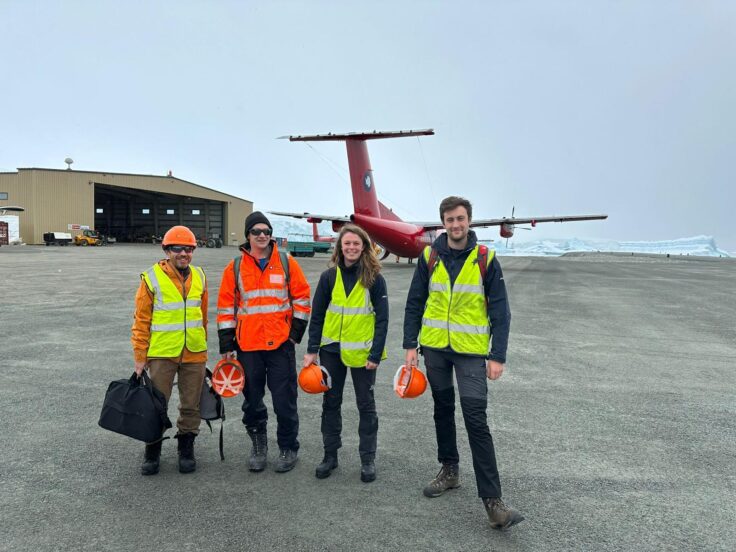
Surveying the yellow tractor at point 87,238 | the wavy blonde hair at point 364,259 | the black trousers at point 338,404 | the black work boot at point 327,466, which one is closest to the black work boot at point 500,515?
the black trousers at point 338,404

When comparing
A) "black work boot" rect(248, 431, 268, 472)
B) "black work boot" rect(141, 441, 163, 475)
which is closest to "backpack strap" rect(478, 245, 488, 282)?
"black work boot" rect(248, 431, 268, 472)

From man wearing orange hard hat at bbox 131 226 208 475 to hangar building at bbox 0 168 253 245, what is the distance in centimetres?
4875

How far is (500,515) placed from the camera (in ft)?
9.66

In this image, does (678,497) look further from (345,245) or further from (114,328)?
(114,328)

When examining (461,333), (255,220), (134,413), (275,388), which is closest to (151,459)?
(134,413)

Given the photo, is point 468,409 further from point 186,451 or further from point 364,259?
point 186,451

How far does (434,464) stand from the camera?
149 inches

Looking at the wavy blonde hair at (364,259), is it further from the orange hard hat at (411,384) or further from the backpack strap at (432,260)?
the orange hard hat at (411,384)

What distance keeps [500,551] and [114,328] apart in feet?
26.9

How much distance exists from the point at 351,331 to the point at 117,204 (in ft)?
221

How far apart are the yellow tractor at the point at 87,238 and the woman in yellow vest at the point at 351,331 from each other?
48268 mm

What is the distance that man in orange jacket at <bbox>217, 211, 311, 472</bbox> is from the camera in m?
3.73

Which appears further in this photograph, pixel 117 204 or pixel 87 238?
pixel 117 204

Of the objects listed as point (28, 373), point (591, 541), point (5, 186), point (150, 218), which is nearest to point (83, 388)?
point (28, 373)
